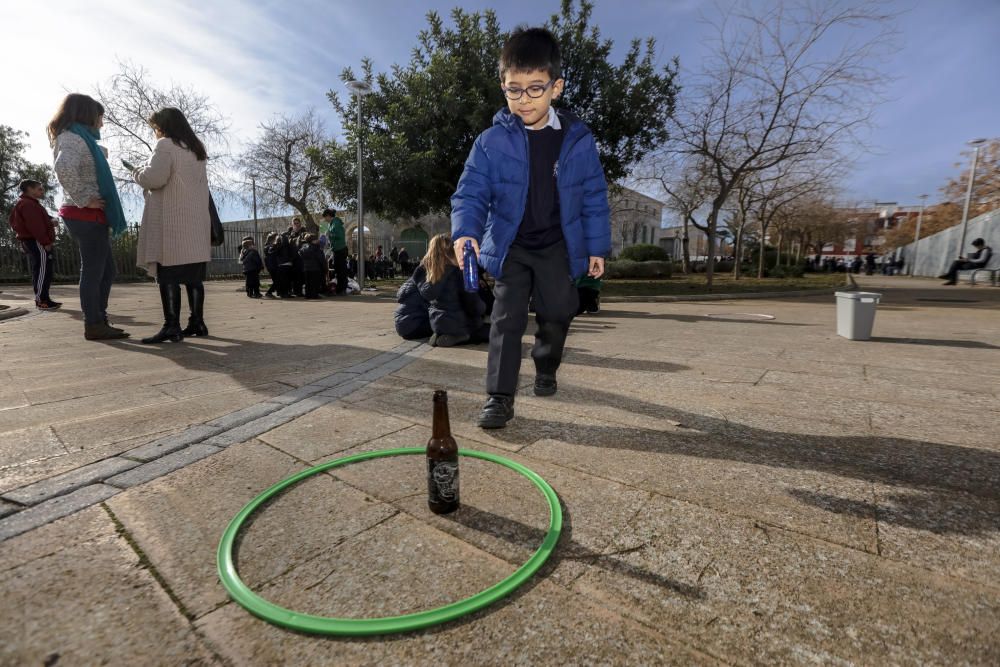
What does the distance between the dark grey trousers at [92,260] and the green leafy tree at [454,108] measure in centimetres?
816

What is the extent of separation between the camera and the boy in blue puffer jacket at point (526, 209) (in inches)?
97.5

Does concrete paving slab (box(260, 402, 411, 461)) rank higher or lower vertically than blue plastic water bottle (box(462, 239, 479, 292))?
lower

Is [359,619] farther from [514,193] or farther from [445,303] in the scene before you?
[445,303]

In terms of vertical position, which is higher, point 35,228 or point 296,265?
point 35,228

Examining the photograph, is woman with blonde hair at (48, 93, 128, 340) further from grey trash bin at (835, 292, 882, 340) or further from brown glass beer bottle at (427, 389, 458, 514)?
grey trash bin at (835, 292, 882, 340)

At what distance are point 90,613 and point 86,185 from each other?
4.51 metres

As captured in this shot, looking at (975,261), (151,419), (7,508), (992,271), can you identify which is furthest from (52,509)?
(975,261)

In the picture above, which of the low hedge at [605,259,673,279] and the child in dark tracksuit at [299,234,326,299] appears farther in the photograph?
the low hedge at [605,259,673,279]

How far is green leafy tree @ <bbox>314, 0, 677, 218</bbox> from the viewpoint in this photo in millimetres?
11961

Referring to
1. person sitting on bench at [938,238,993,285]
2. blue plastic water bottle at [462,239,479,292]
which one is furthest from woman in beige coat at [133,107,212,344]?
person sitting on bench at [938,238,993,285]

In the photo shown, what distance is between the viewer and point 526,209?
2604 millimetres

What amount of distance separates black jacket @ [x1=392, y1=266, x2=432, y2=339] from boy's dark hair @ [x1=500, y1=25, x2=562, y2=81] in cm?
298

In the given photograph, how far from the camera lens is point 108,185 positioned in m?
4.41

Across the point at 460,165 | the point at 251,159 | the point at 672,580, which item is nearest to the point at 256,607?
the point at 672,580
